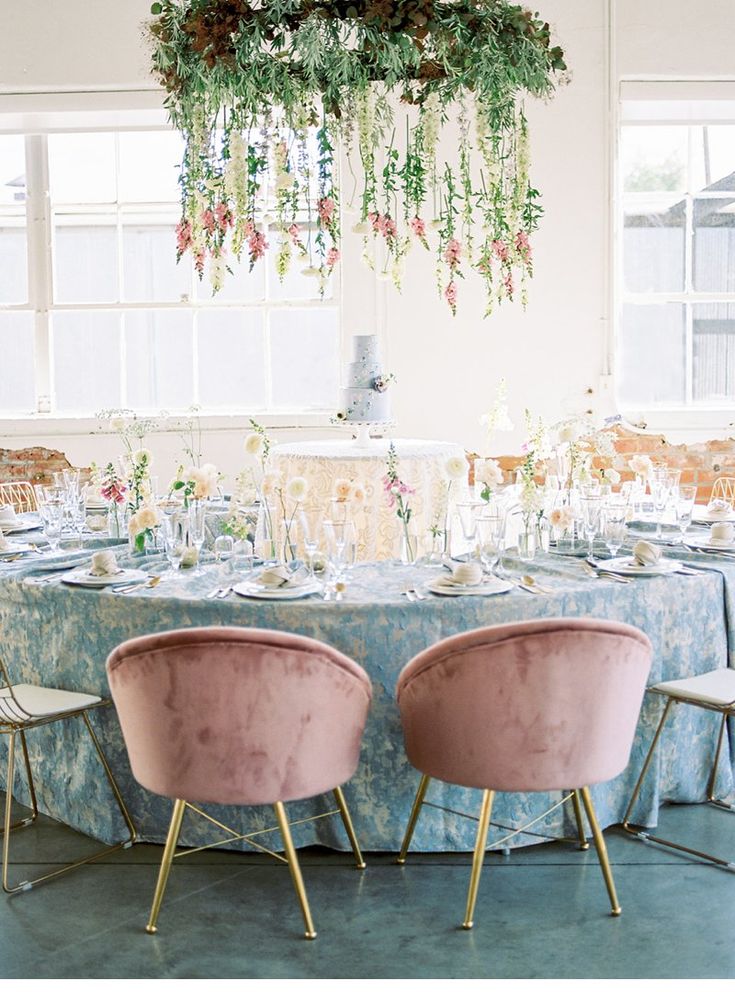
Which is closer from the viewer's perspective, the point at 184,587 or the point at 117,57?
the point at 184,587

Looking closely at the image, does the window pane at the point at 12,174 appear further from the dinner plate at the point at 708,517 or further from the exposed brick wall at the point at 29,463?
the dinner plate at the point at 708,517

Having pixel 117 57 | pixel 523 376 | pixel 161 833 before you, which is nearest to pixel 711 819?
pixel 161 833

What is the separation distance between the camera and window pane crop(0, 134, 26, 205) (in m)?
7.38

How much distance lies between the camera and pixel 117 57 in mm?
6980

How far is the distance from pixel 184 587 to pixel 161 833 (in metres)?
0.73

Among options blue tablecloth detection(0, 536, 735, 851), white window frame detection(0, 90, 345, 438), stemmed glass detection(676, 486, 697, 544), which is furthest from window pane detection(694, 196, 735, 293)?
blue tablecloth detection(0, 536, 735, 851)

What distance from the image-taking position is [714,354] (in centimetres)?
733

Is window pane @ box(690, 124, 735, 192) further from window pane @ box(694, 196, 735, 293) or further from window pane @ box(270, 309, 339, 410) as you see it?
window pane @ box(270, 309, 339, 410)

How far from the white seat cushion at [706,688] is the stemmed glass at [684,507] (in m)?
0.67

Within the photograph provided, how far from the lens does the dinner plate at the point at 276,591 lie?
10.8 feet

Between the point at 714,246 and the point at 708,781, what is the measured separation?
4489 millimetres

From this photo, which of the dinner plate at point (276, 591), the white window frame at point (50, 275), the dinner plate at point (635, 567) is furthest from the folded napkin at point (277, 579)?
the white window frame at point (50, 275)

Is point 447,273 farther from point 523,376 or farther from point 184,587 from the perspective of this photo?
point 184,587

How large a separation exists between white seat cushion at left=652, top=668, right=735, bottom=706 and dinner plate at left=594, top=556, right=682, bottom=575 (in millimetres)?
333
